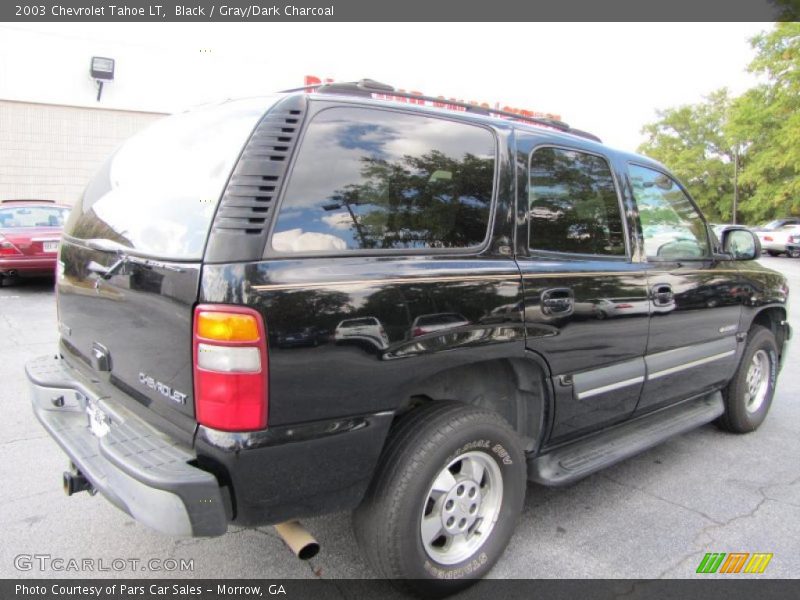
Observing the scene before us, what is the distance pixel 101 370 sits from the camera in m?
2.49

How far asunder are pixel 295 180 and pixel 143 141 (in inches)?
47.6

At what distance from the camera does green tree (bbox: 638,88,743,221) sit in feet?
150

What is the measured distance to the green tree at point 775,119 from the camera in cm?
2750

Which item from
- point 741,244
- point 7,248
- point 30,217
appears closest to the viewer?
point 741,244

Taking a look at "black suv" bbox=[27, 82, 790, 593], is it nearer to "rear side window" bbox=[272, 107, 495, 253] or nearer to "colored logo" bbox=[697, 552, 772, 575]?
"rear side window" bbox=[272, 107, 495, 253]

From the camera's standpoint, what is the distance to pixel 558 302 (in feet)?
8.89

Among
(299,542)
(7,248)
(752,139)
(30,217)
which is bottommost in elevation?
(299,542)

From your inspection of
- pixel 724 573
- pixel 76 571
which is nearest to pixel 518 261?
pixel 724 573

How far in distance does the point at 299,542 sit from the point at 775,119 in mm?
35643

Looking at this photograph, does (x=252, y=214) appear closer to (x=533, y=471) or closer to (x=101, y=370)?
(x=101, y=370)

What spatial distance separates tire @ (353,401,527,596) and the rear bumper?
0.61 meters

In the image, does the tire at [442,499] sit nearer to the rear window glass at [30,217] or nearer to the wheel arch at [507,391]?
the wheel arch at [507,391]

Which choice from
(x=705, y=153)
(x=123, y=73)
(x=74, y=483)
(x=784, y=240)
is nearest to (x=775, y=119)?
(x=784, y=240)

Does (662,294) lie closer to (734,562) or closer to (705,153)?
(734,562)
